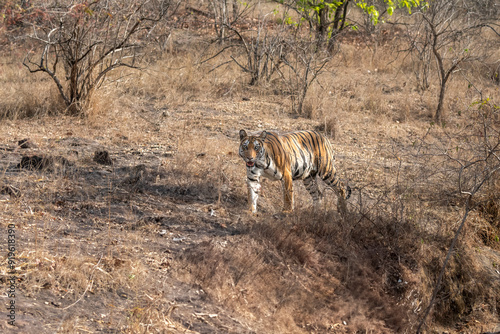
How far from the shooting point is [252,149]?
19.0ft

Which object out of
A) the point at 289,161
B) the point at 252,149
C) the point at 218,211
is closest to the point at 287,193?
the point at 289,161

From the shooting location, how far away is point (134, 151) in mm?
8016

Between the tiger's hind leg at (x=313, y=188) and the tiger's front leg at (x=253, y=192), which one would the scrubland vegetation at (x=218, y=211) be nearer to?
the tiger's front leg at (x=253, y=192)

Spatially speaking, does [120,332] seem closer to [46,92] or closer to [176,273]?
[176,273]

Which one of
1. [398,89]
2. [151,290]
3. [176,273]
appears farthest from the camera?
[398,89]

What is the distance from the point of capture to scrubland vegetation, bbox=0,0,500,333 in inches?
169

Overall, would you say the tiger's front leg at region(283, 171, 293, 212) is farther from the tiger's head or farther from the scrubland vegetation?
the tiger's head

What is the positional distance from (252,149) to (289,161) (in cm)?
65

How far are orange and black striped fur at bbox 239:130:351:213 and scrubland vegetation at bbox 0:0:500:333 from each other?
1.03 feet

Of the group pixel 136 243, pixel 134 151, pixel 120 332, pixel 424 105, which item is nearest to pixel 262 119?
pixel 134 151

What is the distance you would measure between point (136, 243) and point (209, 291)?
3.05 ft

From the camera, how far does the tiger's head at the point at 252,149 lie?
5.77m

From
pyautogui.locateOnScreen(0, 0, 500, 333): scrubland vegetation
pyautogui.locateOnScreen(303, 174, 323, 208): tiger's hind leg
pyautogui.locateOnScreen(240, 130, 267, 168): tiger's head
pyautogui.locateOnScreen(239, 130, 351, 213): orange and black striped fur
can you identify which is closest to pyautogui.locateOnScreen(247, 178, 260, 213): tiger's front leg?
pyautogui.locateOnScreen(239, 130, 351, 213): orange and black striped fur

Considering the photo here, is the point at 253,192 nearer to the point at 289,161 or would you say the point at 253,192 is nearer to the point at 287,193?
the point at 287,193
